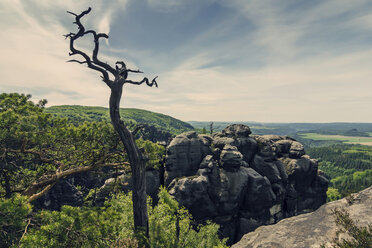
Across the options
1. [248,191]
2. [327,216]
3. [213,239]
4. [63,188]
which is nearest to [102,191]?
[63,188]

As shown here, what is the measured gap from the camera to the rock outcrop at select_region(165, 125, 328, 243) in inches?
1500

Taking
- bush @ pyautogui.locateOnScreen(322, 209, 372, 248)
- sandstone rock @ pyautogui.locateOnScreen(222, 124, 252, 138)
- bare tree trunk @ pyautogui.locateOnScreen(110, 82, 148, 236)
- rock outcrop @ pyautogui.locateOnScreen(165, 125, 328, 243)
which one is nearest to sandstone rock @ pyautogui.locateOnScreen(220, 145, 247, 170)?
rock outcrop @ pyautogui.locateOnScreen(165, 125, 328, 243)

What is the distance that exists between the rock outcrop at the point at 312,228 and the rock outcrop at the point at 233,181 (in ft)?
82.1

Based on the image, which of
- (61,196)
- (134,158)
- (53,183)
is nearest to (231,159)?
(134,158)

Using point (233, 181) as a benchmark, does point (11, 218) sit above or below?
above

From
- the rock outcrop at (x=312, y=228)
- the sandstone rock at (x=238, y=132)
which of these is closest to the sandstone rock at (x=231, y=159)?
the sandstone rock at (x=238, y=132)

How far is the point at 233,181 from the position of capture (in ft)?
132

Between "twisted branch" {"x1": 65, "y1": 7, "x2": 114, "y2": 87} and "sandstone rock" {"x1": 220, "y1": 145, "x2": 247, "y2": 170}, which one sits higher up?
"twisted branch" {"x1": 65, "y1": 7, "x2": 114, "y2": 87}

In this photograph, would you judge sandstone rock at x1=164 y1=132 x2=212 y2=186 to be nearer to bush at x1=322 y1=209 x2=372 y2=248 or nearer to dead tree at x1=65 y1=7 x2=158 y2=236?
dead tree at x1=65 y1=7 x2=158 y2=236

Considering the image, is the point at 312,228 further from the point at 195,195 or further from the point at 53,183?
the point at 195,195

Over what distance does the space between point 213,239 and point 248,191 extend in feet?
49.6

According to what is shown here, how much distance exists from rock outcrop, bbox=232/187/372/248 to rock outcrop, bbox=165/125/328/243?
25.0 metres

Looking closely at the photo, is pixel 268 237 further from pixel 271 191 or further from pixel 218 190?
pixel 271 191

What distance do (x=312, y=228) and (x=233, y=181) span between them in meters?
29.2
